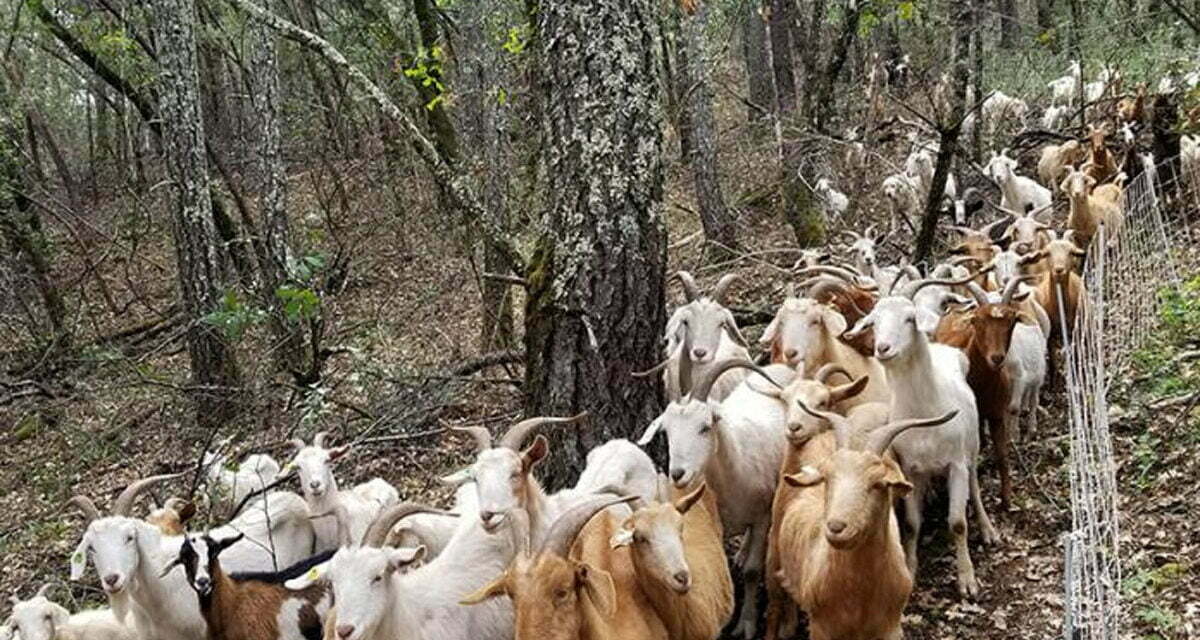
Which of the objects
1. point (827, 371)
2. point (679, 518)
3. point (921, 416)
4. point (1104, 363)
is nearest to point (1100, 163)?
point (1104, 363)

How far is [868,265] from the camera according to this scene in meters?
10.4

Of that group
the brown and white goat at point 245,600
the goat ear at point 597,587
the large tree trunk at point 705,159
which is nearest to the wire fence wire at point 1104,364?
the goat ear at point 597,587

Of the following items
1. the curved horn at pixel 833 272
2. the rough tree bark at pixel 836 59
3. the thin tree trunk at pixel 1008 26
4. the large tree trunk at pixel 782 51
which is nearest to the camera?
the curved horn at pixel 833 272

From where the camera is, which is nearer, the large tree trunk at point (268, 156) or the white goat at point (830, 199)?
the large tree trunk at point (268, 156)

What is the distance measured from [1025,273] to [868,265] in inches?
60.5

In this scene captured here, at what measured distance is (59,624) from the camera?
20.0 ft

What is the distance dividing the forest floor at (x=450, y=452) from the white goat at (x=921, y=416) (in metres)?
0.35

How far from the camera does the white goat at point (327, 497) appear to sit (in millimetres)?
6707

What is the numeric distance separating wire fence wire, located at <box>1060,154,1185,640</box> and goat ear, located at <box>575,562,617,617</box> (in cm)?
175

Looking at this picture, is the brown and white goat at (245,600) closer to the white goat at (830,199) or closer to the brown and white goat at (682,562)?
the brown and white goat at (682,562)

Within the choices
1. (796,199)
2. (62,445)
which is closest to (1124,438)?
(796,199)

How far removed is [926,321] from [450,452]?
4.10 meters

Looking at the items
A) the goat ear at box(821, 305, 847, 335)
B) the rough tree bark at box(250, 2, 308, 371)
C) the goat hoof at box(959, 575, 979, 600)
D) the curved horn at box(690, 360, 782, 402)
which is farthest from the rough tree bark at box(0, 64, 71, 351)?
the goat hoof at box(959, 575, 979, 600)

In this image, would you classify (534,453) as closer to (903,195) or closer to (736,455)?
(736,455)
